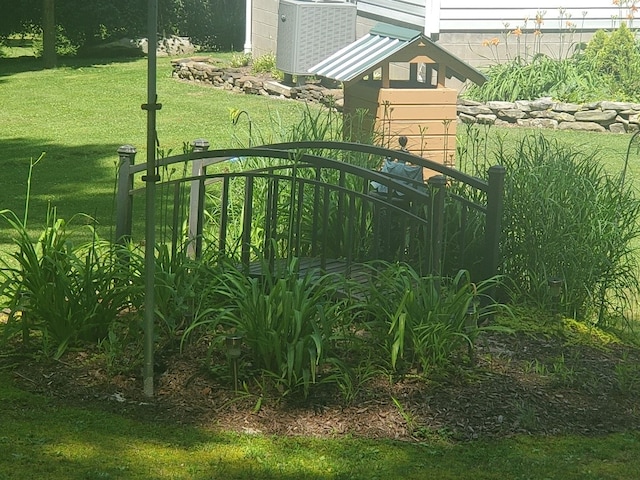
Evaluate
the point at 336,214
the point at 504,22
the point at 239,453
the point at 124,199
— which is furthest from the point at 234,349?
the point at 504,22

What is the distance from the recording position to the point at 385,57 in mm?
10148

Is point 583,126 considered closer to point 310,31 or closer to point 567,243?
point 310,31

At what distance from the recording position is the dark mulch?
486cm

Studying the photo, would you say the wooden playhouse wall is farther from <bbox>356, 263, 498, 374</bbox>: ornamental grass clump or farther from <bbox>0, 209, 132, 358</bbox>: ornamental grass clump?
<bbox>0, 209, 132, 358</bbox>: ornamental grass clump

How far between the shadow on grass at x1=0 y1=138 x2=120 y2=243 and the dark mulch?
3.60 metres

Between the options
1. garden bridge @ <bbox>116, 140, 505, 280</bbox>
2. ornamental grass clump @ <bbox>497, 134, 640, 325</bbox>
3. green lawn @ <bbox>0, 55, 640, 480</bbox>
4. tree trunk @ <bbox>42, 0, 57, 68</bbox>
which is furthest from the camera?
tree trunk @ <bbox>42, 0, 57, 68</bbox>

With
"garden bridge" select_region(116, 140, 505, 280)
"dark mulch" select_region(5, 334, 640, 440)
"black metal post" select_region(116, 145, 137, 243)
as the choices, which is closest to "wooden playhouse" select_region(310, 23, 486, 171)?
"garden bridge" select_region(116, 140, 505, 280)

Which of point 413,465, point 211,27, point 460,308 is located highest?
point 211,27

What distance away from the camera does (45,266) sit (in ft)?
18.2

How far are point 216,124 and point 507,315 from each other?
8625 millimetres

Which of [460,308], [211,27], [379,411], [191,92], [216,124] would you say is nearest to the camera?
[379,411]

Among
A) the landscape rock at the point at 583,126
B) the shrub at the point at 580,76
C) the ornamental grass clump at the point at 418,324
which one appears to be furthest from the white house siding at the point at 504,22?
the ornamental grass clump at the point at 418,324

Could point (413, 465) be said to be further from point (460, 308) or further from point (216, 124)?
point (216, 124)

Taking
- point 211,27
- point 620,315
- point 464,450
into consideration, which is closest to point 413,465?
point 464,450
